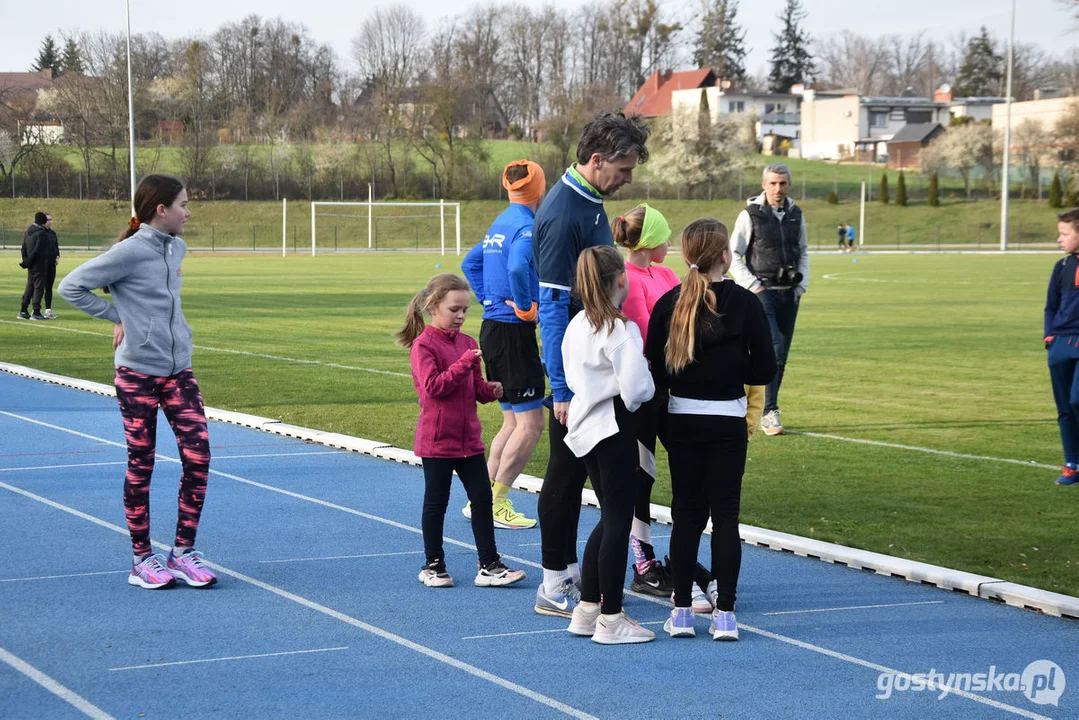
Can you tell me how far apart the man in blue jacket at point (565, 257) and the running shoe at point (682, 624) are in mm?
537

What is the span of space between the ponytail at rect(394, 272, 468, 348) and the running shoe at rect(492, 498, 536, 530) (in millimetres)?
1604

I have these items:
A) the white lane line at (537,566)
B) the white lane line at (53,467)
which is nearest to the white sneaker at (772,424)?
the white lane line at (537,566)

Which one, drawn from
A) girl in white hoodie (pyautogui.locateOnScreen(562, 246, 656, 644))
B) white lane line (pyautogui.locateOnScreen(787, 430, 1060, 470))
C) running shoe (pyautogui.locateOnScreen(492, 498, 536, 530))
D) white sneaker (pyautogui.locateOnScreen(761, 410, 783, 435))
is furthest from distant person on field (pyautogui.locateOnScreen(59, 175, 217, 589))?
white lane line (pyautogui.locateOnScreen(787, 430, 1060, 470))

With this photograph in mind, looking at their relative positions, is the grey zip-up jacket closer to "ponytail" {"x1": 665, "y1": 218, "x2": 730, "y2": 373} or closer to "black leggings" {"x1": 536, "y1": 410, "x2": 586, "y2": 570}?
"black leggings" {"x1": 536, "y1": 410, "x2": 586, "y2": 570}

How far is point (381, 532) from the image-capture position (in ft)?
23.8

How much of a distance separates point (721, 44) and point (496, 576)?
5418 inches

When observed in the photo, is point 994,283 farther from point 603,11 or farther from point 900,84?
point 900,84

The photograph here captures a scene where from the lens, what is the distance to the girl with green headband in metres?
5.79

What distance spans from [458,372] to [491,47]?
106810 millimetres

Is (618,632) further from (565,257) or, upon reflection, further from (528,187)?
(528,187)

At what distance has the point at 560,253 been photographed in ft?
18.1

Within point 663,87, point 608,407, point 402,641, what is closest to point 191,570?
point 402,641

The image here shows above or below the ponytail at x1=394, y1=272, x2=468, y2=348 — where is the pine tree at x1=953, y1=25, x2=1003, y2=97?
above

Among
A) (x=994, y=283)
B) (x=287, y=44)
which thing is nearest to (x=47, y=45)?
(x=287, y=44)
